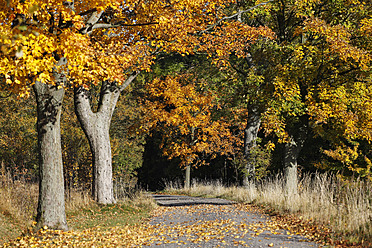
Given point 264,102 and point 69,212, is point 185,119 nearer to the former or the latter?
point 264,102

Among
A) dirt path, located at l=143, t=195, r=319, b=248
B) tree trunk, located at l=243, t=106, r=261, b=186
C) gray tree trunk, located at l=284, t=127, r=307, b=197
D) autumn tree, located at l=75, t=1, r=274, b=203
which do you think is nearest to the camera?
dirt path, located at l=143, t=195, r=319, b=248

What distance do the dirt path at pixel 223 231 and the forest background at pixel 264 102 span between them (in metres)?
2.38

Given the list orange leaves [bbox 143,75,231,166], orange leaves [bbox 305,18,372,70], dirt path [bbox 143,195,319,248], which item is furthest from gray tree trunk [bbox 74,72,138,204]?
orange leaves [bbox 143,75,231,166]

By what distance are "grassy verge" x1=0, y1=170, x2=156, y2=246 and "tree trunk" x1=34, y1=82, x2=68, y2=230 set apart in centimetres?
47

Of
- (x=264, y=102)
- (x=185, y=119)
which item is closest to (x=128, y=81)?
(x=264, y=102)

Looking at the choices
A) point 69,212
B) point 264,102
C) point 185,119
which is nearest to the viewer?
point 69,212

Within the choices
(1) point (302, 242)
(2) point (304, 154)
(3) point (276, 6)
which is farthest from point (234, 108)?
(1) point (302, 242)

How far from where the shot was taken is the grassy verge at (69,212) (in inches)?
344

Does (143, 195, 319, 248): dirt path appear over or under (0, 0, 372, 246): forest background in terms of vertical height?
under

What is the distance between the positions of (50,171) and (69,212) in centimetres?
308

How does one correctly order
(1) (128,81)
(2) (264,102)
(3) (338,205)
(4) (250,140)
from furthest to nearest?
(4) (250,140)
(1) (128,81)
(2) (264,102)
(3) (338,205)

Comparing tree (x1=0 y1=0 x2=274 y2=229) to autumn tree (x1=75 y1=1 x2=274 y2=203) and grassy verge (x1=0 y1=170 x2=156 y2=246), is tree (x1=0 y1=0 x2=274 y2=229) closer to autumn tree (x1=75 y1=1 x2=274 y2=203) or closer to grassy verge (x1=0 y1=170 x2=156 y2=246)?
autumn tree (x1=75 y1=1 x2=274 y2=203)

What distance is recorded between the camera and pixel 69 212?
415 inches

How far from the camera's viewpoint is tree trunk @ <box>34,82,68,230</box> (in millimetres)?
7875
